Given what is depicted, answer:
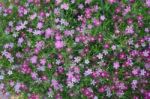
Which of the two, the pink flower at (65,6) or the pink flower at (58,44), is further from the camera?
the pink flower at (65,6)

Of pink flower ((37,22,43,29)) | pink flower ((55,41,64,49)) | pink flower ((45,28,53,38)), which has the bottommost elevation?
pink flower ((55,41,64,49))

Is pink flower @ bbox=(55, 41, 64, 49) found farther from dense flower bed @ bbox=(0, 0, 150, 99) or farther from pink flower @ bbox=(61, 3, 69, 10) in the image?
pink flower @ bbox=(61, 3, 69, 10)

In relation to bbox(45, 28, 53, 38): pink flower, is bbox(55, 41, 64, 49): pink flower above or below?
below

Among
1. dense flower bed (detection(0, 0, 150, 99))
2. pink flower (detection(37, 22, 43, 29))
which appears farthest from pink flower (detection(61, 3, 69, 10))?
pink flower (detection(37, 22, 43, 29))

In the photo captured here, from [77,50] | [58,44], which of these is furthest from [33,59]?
[77,50]

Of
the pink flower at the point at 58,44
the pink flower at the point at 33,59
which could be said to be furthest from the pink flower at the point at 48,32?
the pink flower at the point at 33,59

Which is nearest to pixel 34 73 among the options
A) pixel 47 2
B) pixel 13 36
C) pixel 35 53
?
pixel 35 53

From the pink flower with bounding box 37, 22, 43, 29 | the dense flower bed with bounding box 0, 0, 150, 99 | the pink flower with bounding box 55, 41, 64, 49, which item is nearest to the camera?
the dense flower bed with bounding box 0, 0, 150, 99

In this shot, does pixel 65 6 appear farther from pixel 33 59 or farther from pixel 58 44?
pixel 33 59

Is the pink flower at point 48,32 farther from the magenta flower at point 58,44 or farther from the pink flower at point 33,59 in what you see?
the pink flower at point 33,59
